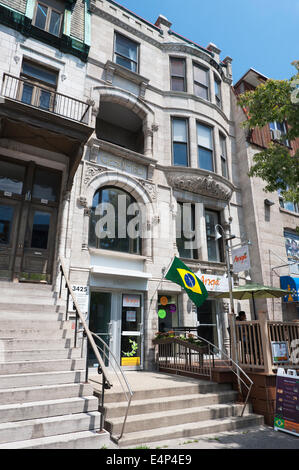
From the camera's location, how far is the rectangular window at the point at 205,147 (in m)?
14.5

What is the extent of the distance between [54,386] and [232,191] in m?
12.6

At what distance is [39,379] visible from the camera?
5.32 m

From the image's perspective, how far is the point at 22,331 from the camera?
6.38 meters

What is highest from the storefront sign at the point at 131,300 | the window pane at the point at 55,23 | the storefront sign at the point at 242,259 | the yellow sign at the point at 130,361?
the window pane at the point at 55,23

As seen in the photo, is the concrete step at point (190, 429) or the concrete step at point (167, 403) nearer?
the concrete step at point (190, 429)

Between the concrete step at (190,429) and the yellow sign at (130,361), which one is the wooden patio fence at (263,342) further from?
the yellow sign at (130,361)

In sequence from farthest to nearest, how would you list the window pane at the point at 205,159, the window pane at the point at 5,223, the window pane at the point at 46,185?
the window pane at the point at 205,159 → the window pane at the point at 46,185 → the window pane at the point at 5,223

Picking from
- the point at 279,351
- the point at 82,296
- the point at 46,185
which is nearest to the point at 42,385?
the point at 82,296

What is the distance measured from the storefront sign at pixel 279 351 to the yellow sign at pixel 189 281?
2.54m

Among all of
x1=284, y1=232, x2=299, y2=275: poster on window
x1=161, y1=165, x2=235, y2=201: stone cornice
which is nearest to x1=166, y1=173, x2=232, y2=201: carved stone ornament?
x1=161, y1=165, x2=235, y2=201: stone cornice

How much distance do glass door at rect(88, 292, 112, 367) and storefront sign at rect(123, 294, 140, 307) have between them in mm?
583

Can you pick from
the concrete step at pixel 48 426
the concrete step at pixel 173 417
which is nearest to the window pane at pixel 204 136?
the concrete step at pixel 173 417
